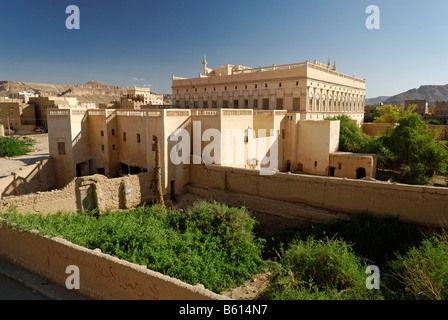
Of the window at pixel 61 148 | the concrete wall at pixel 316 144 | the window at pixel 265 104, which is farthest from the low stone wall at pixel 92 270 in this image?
the window at pixel 265 104

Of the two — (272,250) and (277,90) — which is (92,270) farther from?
(277,90)

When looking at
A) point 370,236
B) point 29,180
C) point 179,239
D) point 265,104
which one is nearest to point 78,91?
point 265,104

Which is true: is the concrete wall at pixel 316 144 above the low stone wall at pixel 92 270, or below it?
above

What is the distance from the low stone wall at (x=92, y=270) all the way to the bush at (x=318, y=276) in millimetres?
2701

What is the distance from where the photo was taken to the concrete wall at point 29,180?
1476cm

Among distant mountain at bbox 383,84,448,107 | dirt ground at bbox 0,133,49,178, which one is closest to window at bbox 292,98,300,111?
dirt ground at bbox 0,133,49,178

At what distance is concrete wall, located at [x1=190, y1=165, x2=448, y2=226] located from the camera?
37.6 feet

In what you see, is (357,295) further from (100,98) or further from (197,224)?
(100,98)

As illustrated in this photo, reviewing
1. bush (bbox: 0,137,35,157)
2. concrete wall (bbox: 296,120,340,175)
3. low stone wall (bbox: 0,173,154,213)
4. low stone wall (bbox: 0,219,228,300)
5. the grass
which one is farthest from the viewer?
bush (bbox: 0,137,35,157)

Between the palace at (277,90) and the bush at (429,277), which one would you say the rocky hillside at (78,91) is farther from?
the bush at (429,277)

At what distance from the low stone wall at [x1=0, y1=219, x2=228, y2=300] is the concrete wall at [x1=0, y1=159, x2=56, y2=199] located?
549 cm

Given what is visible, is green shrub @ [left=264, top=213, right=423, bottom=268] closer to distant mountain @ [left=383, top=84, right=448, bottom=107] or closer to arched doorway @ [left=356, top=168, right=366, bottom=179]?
arched doorway @ [left=356, top=168, right=366, bottom=179]
